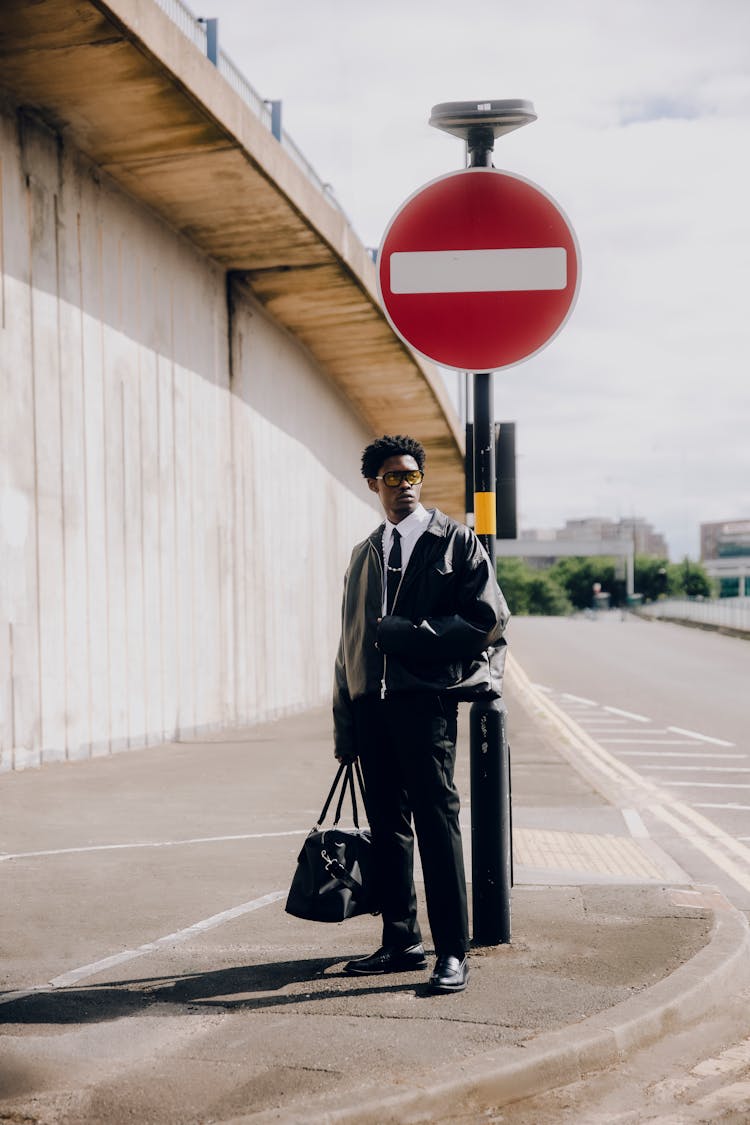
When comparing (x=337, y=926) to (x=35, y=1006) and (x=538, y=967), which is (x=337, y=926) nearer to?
(x=538, y=967)

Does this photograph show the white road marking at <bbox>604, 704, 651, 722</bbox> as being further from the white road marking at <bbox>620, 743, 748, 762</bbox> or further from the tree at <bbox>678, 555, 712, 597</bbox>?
the tree at <bbox>678, 555, 712, 597</bbox>

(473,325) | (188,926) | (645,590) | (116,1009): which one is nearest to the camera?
(116,1009)

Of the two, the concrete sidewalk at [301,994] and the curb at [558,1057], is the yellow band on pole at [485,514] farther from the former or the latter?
the curb at [558,1057]

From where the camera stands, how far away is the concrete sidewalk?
9.49 feet

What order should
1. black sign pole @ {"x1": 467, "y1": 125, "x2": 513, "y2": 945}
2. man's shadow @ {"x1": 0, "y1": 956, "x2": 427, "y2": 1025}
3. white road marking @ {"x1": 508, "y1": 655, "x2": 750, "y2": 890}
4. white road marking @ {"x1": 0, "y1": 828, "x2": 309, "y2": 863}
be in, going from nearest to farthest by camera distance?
man's shadow @ {"x1": 0, "y1": 956, "x2": 427, "y2": 1025}
black sign pole @ {"x1": 467, "y1": 125, "x2": 513, "y2": 945}
white road marking @ {"x1": 0, "y1": 828, "x2": 309, "y2": 863}
white road marking @ {"x1": 508, "y1": 655, "x2": 750, "y2": 890}

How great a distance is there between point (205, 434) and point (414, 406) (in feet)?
37.5

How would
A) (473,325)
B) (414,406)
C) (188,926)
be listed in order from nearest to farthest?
(473,325) → (188,926) → (414,406)

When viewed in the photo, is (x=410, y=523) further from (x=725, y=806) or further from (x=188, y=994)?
(x=725, y=806)

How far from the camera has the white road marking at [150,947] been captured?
12.3 ft

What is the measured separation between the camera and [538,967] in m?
3.90

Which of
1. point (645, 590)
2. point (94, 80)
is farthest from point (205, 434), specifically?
point (645, 590)

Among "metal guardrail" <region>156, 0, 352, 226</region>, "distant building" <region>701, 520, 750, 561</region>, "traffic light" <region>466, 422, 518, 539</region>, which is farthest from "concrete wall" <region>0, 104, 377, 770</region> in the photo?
"distant building" <region>701, 520, 750, 561</region>

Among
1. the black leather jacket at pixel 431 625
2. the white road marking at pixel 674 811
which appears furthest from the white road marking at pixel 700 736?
the black leather jacket at pixel 431 625

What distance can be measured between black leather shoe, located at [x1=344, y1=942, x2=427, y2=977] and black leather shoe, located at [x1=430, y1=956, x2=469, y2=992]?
0.59 feet
